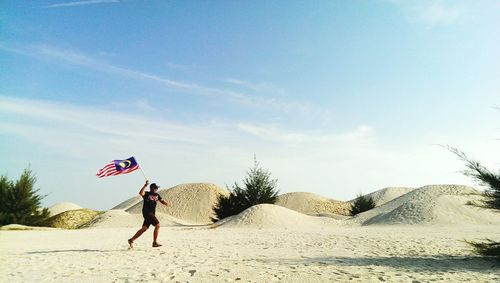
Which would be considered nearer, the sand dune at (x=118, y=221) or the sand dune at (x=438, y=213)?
the sand dune at (x=438, y=213)

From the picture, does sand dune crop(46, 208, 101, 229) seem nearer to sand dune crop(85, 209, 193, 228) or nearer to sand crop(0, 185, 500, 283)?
sand dune crop(85, 209, 193, 228)

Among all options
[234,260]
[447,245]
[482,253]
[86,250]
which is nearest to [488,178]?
[482,253]

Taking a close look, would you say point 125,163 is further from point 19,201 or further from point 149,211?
point 19,201

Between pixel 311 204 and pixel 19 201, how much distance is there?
27420 millimetres

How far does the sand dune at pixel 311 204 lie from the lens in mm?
40275

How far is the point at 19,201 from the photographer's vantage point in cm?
2459

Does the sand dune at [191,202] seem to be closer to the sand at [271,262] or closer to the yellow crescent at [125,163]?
the yellow crescent at [125,163]

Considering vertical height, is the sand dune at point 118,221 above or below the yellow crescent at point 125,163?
below

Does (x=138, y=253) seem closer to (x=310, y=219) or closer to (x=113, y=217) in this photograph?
(x=310, y=219)

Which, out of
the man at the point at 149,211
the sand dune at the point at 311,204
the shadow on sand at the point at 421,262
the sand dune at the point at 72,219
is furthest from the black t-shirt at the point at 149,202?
the sand dune at the point at 311,204

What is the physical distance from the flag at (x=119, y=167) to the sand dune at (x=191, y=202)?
67.0 ft

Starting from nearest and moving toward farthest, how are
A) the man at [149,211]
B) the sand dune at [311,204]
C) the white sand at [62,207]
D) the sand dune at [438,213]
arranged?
1. the man at [149,211]
2. the sand dune at [438,213]
3. the sand dune at [311,204]
4. the white sand at [62,207]

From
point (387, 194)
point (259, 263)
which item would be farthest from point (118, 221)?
point (387, 194)

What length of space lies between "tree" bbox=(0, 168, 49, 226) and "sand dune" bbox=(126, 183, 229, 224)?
10.2 metres
